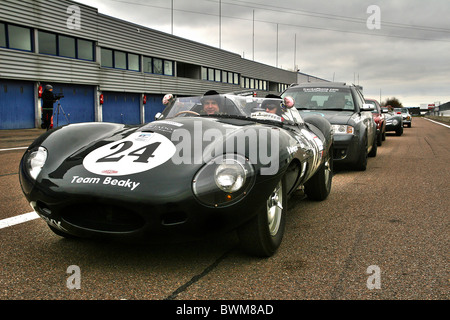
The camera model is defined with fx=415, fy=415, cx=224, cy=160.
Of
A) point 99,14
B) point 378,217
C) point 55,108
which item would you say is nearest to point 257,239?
point 378,217

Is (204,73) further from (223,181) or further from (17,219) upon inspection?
(223,181)

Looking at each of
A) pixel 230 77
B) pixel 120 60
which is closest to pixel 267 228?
pixel 120 60

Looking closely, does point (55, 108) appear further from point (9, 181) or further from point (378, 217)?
point (378, 217)

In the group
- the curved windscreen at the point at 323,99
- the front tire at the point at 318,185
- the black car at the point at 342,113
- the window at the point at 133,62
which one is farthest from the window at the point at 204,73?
the front tire at the point at 318,185

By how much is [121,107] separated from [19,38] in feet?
26.3

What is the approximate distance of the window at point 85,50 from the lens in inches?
906

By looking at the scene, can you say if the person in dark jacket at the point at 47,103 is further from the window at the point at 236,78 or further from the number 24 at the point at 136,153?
the window at the point at 236,78

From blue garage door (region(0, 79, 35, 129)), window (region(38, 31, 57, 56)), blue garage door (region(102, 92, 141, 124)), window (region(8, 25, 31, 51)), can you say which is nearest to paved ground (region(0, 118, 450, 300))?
blue garage door (region(0, 79, 35, 129))

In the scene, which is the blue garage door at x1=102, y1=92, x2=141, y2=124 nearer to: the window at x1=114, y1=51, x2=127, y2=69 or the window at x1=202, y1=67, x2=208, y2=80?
the window at x1=114, y1=51, x2=127, y2=69

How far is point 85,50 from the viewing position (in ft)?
76.6

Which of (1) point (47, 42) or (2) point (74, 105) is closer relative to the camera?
(1) point (47, 42)

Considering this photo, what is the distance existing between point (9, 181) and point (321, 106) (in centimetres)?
531

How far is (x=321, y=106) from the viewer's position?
7.68 m

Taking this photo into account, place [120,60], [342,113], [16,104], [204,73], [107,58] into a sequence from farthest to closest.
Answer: [204,73] → [120,60] → [107,58] → [16,104] → [342,113]
